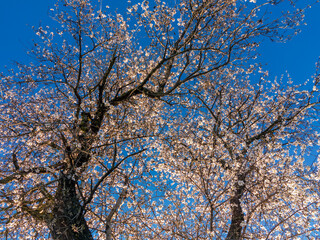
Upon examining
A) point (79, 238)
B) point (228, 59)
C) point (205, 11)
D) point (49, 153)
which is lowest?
point (79, 238)

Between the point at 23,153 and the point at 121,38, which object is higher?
the point at 121,38

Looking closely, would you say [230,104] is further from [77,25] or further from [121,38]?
[77,25]

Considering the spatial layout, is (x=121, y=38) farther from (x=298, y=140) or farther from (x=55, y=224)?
(x=298, y=140)

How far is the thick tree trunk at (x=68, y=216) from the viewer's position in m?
6.00

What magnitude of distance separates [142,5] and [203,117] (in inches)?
207

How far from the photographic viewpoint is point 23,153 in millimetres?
7383

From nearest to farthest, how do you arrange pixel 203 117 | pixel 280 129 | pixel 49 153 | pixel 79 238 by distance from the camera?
pixel 79 238, pixel 49 153, pixel 280 129, pixel 203 117

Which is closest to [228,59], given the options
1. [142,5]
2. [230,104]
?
[142,5]

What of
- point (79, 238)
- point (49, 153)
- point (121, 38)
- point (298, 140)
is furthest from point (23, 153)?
point (298, 140)

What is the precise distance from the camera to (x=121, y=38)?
8125 mm

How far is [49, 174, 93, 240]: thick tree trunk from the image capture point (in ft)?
19.7

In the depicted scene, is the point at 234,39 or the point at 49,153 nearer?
the point at 49,153

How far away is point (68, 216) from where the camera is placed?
20.5ft

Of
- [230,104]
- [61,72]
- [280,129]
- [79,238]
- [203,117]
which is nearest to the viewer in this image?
[79,238]
